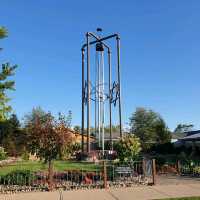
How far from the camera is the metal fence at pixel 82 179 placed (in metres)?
18.1

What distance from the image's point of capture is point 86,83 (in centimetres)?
4072

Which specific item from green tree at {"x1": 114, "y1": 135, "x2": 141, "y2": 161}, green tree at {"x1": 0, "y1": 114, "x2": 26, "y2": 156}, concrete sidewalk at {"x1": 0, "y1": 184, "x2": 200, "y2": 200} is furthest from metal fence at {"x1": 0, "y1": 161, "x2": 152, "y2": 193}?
green tree at {"x1": 0, "y1": 114, "x2": 26, "y2": 156}

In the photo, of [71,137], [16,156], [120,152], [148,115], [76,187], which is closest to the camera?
[76,187]

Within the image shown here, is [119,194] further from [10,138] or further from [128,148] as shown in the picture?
[10,138]

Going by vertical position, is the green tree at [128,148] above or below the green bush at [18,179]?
above

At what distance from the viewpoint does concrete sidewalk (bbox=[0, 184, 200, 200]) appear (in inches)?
616

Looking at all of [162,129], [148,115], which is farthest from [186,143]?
[148,115]

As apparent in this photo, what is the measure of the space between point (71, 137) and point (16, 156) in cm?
3307

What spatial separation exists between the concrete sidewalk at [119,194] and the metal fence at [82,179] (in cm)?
103

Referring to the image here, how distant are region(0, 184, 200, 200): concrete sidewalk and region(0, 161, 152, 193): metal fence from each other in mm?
1028

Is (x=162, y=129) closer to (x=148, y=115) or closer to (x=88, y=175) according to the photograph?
(x=148, y=115)

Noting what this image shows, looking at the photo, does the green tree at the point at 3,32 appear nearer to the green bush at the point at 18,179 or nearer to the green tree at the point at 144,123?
the green bush at the point at 18,179

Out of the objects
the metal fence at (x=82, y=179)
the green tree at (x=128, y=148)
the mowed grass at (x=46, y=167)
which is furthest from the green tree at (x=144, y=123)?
the metal fence at (x=82, y=179)

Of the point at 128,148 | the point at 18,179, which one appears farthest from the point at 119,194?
the point at 128,148
